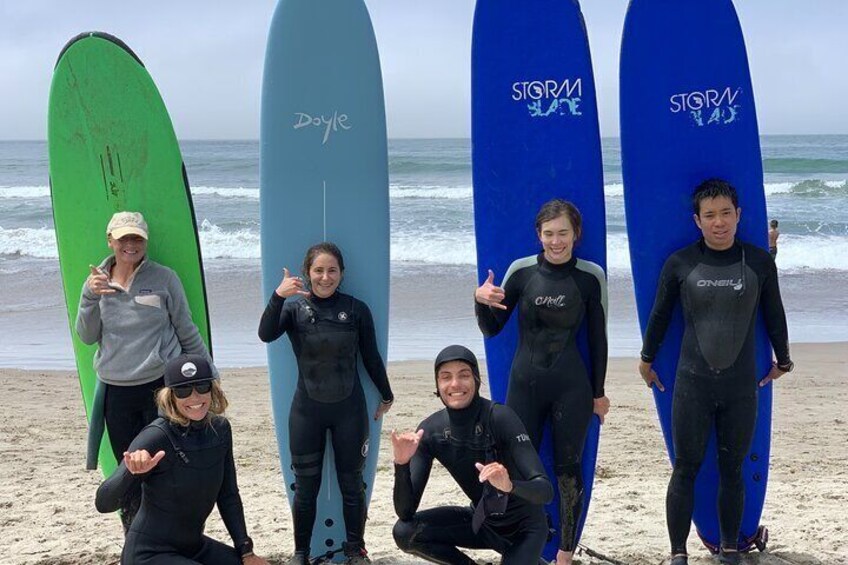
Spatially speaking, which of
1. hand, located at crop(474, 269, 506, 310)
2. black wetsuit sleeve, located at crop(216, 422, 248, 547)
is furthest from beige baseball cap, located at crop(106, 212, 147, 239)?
hand, located at crop(474, 269, 506, 310)

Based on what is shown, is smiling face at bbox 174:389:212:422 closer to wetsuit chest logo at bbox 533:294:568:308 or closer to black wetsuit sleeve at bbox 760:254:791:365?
wetsuit chest logo at bbox 533:294:568:308

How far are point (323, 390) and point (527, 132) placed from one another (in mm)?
1358

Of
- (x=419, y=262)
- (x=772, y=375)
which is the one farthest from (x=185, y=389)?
(x=419, y=262)

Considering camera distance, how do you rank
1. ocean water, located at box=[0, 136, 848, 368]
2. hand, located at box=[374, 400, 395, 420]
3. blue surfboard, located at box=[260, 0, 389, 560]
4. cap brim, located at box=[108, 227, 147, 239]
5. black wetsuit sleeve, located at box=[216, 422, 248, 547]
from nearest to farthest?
black wetsuit sleeve, located at box=[216, 422, 248, 547] < cap brim, located at box=[108, 227, 147, 239] < hand, located at box=[374, 400, 395, 420] < blue surfboard, located at box=[260, 0, 389, 560] < ocean water, located at box=[0, 136, 848, 368]

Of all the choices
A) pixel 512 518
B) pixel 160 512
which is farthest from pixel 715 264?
pixel 160 512

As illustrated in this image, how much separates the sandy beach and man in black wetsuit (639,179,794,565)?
0.48 meters

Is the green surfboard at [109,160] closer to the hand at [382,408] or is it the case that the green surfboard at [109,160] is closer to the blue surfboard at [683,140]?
the hand at [382,408]

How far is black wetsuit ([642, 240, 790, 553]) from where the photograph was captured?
3525 millimetres

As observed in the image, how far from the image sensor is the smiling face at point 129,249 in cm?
365

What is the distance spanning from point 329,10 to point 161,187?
1.05m

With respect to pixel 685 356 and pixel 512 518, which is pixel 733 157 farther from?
pixel 512 518

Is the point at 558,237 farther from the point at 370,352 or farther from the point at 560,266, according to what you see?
the point at 370,352

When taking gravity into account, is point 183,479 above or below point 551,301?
below

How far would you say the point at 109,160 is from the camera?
4.10 metres
